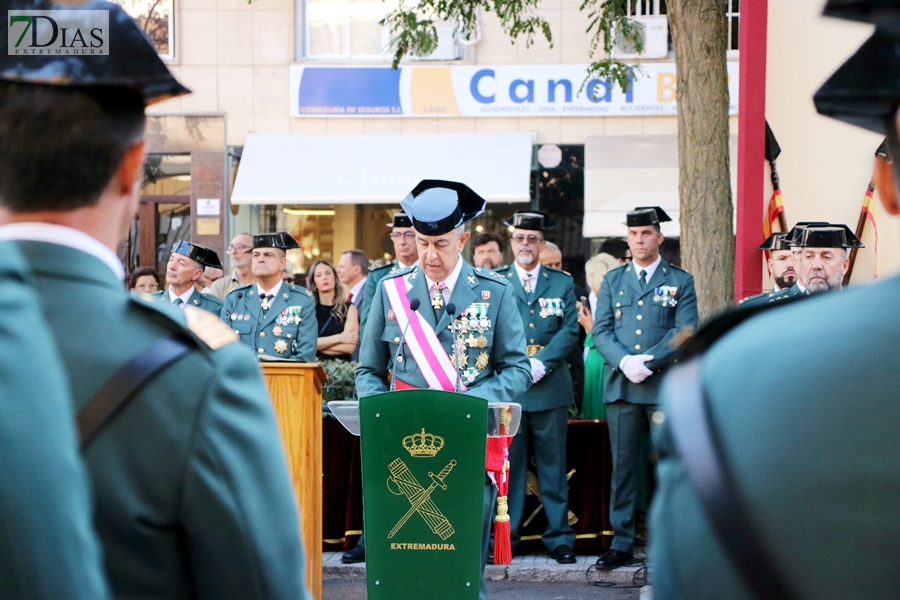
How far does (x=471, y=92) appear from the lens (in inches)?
613

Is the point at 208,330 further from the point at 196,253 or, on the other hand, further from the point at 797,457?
the point at 196,253

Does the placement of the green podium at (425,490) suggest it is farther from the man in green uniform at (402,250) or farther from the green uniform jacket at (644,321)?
the man in green uniform at (402,250)

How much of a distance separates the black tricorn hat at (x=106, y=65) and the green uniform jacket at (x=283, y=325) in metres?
6.74

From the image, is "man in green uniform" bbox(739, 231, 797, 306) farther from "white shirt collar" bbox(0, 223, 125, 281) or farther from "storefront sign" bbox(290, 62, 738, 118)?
"storefront sign" bbox(290, 62, 738, 118)

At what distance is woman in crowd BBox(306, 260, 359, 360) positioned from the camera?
31.2ft

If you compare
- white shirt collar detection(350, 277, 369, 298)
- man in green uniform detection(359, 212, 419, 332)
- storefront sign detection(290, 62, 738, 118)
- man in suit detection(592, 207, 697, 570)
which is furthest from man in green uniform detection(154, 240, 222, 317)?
storefront sign detection(290, 62, 738, 118)

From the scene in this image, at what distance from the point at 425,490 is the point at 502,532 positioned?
50cm

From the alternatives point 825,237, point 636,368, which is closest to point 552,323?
point 636,368

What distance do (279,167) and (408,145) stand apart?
1810 mm

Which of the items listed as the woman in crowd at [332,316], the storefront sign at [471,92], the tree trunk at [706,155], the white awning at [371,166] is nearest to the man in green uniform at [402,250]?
the woman in crowd at [332,316]

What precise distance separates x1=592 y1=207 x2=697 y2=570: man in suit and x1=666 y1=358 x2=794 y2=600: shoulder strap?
5890 millimetres

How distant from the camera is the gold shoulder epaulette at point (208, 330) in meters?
1.66

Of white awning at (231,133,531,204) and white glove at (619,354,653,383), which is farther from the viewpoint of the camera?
white awning at (231,133,531,204)

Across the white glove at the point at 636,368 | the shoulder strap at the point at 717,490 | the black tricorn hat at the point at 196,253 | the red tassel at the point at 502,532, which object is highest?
the black tricorn hat at the point at 196,253
